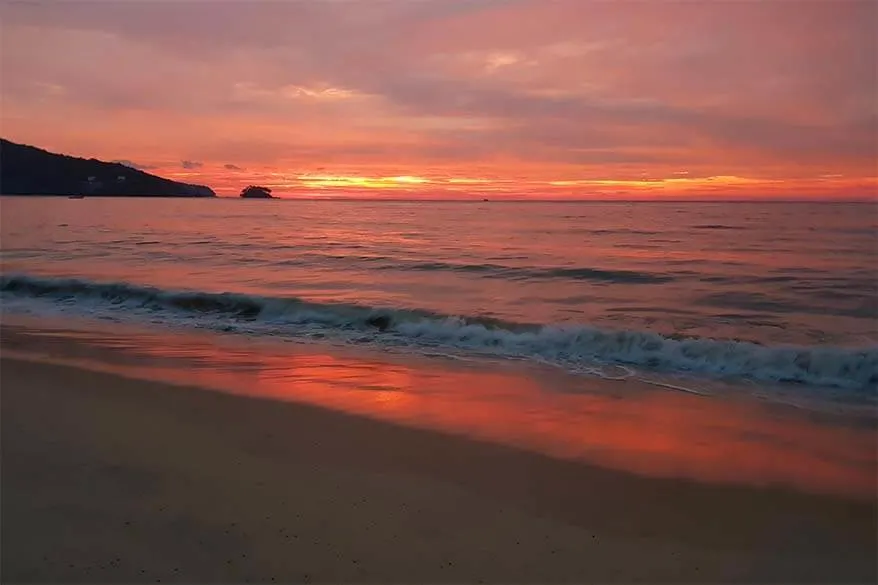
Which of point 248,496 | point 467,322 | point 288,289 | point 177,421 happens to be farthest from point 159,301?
point 248,496

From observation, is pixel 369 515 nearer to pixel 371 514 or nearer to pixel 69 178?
pixel 371 514

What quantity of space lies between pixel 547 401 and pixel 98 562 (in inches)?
189

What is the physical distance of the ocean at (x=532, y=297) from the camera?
31.8 ft

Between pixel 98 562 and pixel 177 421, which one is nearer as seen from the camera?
pixel 98 562

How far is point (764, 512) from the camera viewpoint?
454cm

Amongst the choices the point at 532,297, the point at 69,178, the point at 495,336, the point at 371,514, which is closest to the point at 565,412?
the point at 371,514

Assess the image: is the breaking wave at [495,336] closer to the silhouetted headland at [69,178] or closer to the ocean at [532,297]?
the ocean at [532,297]

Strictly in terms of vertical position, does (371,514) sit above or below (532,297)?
below

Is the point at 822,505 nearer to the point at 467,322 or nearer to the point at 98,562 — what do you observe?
the point at 98,562

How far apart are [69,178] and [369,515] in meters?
112

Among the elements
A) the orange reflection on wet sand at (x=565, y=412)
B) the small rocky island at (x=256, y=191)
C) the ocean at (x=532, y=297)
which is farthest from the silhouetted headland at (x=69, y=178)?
the orange reflection on wet sand at (x=565, y=412)

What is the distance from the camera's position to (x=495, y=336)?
11203 mm

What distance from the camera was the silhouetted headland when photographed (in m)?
88.9

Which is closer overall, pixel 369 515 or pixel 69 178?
pixel 369 515
